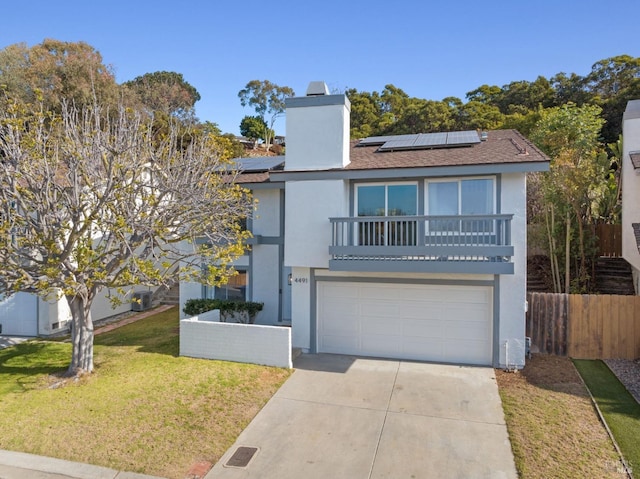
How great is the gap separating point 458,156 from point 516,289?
407 cm

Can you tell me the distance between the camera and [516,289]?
10.8 metres

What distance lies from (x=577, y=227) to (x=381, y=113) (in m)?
27.1

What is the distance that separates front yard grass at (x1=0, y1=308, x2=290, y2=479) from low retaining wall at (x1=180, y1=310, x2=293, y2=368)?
0.28 meters

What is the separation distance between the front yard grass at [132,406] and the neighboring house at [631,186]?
1271cm

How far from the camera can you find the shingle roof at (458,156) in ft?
36.0

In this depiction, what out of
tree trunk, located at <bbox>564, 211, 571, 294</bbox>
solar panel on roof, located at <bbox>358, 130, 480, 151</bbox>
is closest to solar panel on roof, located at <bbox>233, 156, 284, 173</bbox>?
solar panel on roof, located at <bbox>358, 130, 480, 151</bbox>

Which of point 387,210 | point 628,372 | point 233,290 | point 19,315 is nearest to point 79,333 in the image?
point 233,290

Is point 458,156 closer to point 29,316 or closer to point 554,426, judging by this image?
point 554,426

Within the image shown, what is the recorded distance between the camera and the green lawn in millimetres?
6797

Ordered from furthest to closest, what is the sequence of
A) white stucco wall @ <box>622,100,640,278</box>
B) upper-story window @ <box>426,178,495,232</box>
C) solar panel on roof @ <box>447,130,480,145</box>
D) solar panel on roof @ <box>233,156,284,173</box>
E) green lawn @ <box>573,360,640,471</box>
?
solar panel on roof @ <box>233,156,284,173</box> → white stucco wall @ <box>622,100,640,278</box> → solar panel on roof @ <box>447,130,480,145</box> → upper-story window @ <box>426,178,495,232</box> → green lawn @ <box>573,360,640,471</box>

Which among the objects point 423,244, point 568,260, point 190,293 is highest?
point 423,244

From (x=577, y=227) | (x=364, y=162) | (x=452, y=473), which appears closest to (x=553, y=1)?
(x=364, y=162)

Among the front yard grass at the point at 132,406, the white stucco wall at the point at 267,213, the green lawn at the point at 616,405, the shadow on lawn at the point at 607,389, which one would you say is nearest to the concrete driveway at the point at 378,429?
the front yard grass at the point at 132,406

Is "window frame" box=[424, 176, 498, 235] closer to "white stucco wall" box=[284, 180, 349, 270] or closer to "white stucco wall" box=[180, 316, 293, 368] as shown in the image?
"white stucco wall" box=[284, 180, 349, 270]
